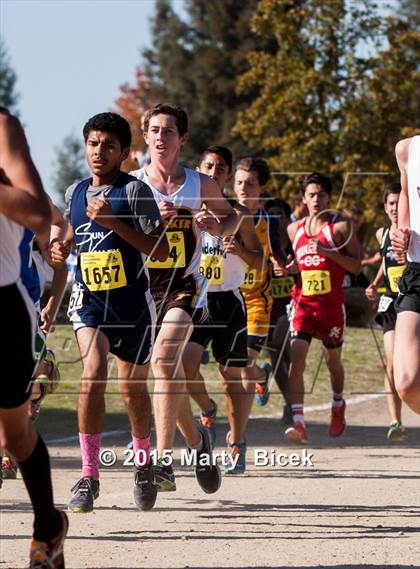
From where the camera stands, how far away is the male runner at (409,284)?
6.05 metres

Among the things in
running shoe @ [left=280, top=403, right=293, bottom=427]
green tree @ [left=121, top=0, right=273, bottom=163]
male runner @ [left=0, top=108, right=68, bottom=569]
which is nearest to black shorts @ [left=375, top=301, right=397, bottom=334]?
running shoe @ [left=280, top=403, right=293, bottom=427]

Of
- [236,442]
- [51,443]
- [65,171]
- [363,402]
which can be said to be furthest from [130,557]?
[65,171]

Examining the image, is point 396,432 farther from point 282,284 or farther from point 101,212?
point 101,212

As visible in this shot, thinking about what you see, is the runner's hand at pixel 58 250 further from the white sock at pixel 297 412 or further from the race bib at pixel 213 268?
the white sock at pixel 297 412

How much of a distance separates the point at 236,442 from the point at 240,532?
8.21 ft

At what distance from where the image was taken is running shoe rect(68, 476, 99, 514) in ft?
22.5

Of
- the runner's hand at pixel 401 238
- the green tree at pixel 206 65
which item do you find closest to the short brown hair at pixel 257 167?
the runner's hand at pixel 401 238

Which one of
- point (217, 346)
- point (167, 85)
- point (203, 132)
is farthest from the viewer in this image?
point (167, 85)

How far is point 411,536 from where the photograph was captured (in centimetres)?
657

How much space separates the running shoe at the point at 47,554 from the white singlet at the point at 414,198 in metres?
2.45

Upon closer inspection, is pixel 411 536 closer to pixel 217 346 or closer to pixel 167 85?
pixel 217 346

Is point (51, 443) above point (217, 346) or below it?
below

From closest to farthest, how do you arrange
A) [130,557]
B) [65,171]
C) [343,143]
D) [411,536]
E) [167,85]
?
[130,557] → [411,536] → [343,143] → [167,85] → [65,171]

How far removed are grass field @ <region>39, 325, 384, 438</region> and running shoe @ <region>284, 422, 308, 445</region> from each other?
93 cm
